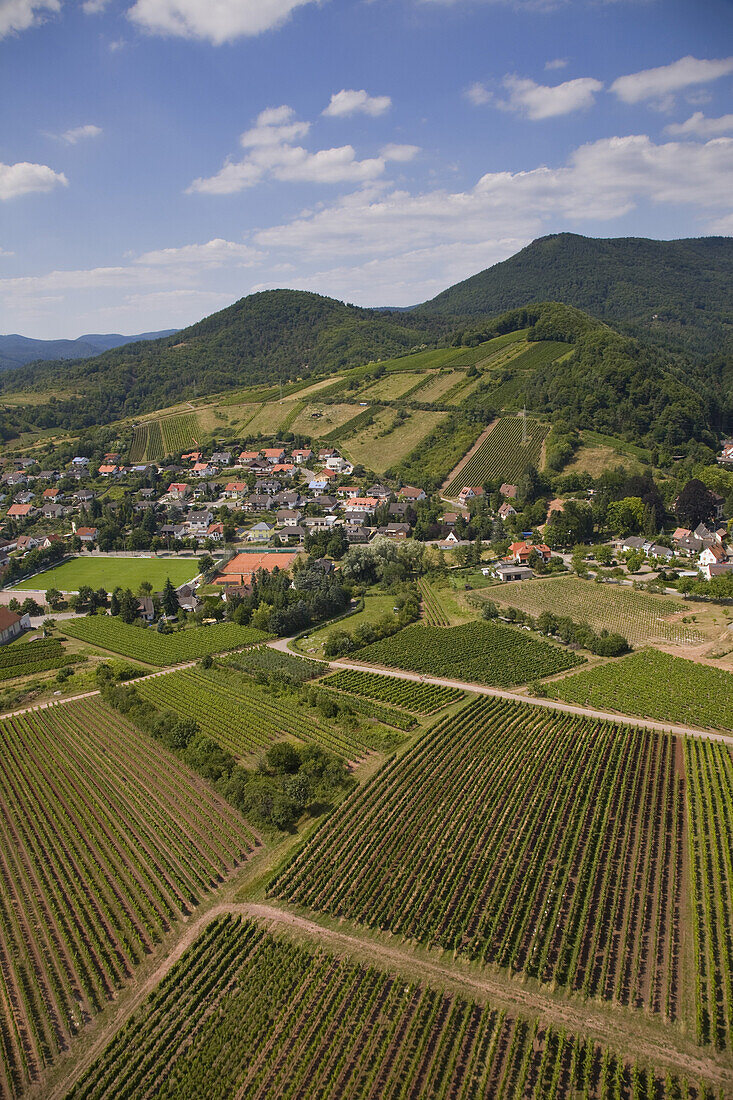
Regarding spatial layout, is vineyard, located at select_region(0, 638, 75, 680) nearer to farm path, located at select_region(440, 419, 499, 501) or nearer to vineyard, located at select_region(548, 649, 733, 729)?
vineyard, located at select_region(548, 649, 733, 729)

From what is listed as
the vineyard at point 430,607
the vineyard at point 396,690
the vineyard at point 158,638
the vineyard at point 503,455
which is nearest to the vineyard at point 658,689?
the vineyard at point 396,690

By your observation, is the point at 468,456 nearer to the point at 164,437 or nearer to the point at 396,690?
the point at 396,690

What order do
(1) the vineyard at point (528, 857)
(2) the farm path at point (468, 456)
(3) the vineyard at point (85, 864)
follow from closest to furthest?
(3) the vineyard at point (85, 864), (1) the vineyard at point (528, 857), (2) the farm path at point (468, 456)

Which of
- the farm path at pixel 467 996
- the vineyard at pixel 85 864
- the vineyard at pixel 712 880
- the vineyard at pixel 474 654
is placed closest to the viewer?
the farm path at pixel 467 996

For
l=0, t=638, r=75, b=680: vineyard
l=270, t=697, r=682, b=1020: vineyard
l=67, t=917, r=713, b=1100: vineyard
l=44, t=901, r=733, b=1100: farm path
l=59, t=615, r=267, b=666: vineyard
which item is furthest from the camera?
l=59, t=615, r=267, b=666: vineyard

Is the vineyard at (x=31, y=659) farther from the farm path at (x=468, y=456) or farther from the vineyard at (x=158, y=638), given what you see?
the farm path at (x=468, y=456)

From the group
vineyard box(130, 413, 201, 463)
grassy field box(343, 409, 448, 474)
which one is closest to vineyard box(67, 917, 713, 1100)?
grassy field box(343, 409, 448, 474)
